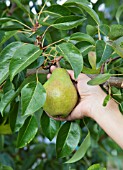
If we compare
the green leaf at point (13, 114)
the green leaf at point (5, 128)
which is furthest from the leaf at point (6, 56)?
the green leaf at point (5, 128)

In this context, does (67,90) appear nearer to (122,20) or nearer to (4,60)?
(4,60)

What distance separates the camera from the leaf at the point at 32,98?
2.88 feet

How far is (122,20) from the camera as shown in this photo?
2.25 m

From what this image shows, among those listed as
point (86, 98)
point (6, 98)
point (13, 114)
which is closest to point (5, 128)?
point (13, 114)

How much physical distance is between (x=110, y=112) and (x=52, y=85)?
5.8 inches

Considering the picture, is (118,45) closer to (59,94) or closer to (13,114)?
(59,94)

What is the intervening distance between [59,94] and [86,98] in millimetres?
77

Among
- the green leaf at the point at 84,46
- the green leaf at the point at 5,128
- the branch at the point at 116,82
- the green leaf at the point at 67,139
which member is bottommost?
the green leaf at the point at 5,128

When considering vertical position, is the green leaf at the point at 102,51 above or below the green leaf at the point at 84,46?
above

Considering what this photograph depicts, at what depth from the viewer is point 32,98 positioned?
898 millimetres

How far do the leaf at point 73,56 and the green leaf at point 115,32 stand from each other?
128 mm

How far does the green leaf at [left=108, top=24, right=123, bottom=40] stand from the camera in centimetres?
102

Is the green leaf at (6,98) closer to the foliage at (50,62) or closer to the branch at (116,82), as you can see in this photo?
the foliage at (50,62)

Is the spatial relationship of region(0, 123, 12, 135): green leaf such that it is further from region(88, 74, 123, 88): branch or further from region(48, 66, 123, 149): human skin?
region(88, 74, 123, 88): branch
